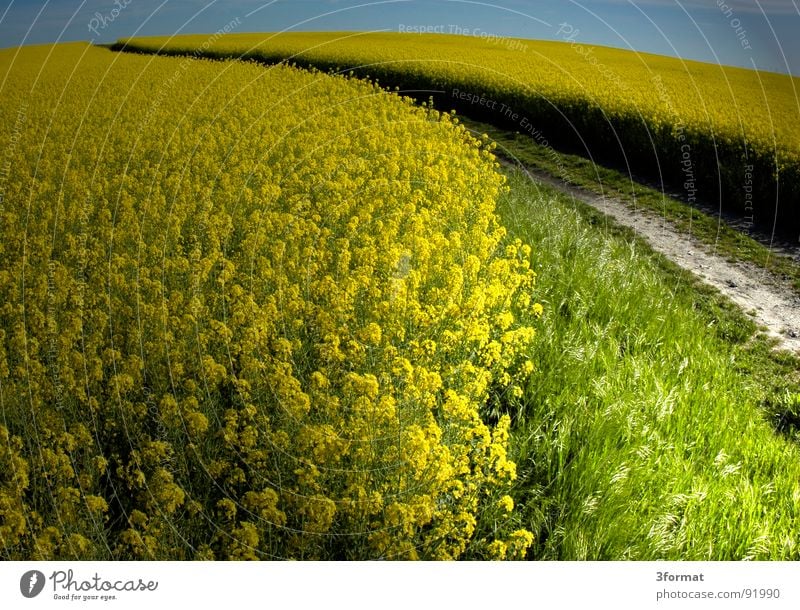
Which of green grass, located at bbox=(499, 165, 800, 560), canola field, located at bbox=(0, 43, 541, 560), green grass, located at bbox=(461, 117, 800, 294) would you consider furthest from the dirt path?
canola field, located at bbox=(0, 43, 541, 560)

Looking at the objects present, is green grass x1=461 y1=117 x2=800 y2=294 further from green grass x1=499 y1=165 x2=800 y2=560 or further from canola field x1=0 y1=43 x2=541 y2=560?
canola field x1=0 y1=43 x2=541 y2=560

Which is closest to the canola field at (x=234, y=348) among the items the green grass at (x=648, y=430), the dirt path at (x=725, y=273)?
the green grass at (x=648, y=430)

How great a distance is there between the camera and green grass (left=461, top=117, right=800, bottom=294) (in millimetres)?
7777

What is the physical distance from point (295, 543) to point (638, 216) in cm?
744

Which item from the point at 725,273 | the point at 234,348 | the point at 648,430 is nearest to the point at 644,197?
the point at 725,273

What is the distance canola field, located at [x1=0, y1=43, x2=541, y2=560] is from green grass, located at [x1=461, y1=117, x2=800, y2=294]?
119 inches

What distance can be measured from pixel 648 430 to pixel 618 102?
8.38 m

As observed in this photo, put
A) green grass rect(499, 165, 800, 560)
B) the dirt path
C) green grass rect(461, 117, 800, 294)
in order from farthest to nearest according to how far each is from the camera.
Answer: green grass rect(461, 117, 800, 294)
the dirt path
green grass rect(499, 165, 800, 560)

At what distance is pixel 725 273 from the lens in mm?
7492

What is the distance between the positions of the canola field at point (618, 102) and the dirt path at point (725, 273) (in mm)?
851

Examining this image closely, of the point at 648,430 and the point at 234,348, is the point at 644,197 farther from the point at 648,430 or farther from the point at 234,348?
the point at 234,348

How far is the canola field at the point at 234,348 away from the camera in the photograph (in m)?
3.32

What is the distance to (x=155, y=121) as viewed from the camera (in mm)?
6773

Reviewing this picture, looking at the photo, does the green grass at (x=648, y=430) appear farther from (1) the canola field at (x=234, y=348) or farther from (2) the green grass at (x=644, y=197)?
(2) the green grass at (x=644, y=197)
